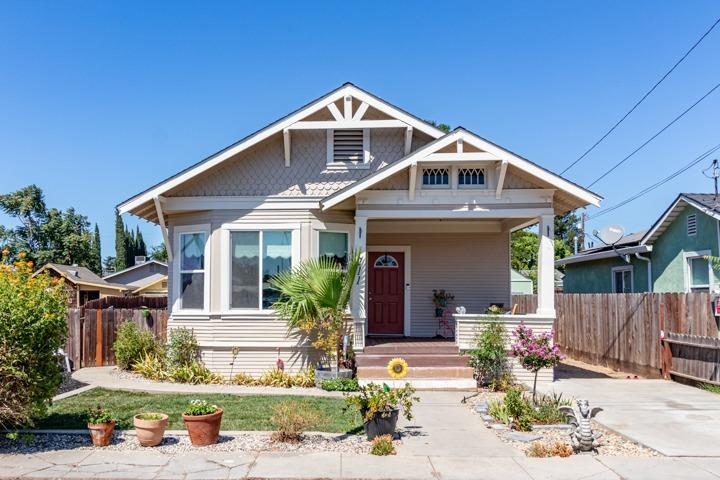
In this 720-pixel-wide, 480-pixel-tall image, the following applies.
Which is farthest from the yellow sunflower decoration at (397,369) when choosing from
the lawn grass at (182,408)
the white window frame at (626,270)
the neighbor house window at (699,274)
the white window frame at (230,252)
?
the white window frame at (626,270)

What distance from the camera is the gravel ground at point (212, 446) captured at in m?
6.98

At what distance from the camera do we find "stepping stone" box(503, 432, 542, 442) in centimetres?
740

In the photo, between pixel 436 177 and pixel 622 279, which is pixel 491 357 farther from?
pixel 622 279

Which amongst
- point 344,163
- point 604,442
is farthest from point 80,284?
point 604,442

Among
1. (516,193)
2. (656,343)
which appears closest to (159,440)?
(516,193)

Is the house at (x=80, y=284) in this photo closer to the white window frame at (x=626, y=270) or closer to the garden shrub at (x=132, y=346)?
the garden shrub at (x=132, y=346)

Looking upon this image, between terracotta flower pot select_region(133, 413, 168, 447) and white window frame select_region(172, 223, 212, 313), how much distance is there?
519cm

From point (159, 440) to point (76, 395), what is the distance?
161 inches

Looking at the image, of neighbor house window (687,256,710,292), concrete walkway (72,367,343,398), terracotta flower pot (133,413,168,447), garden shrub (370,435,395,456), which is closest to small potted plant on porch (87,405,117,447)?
terracotta flower pot (133,413,168,447)

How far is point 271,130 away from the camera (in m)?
12.0

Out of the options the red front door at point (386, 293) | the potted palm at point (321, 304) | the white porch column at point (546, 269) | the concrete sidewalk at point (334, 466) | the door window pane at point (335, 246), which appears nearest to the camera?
the concrete sidewalk at point (334, 466)

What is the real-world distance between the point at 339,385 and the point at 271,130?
212 inches

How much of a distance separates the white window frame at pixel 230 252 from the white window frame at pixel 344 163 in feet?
5.10

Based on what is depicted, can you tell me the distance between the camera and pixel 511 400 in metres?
8.26
